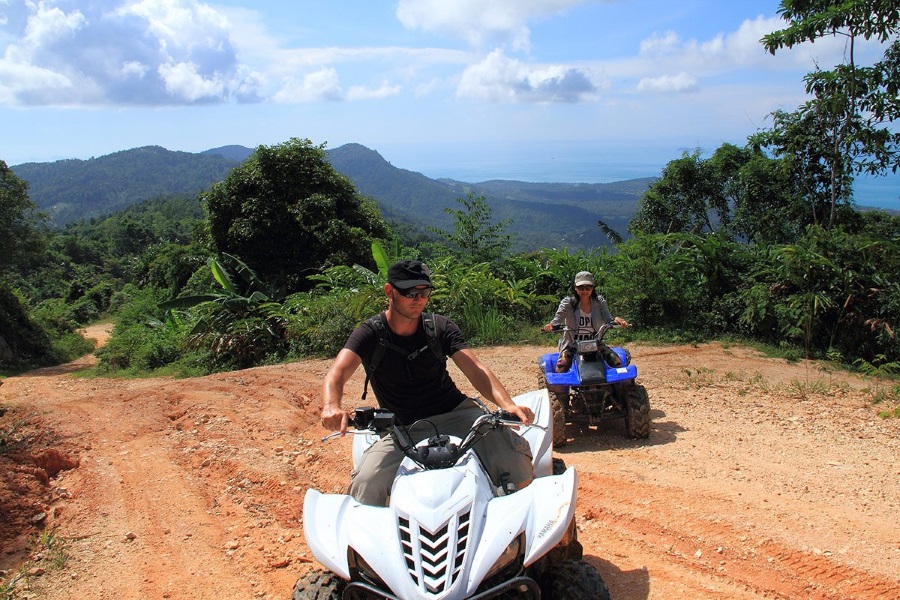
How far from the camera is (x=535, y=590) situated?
2621 mm

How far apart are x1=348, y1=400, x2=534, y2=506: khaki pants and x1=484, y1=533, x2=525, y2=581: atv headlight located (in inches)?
20.1

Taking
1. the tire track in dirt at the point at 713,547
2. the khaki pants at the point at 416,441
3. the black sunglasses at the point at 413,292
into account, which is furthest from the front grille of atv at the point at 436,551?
the tire track in dirt at the point at 713,547

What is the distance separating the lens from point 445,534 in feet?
8.73

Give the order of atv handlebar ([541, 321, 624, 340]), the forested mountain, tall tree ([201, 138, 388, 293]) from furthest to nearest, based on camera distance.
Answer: the forested mountain → tall tree ([201, 138, 388, 293]) → atv handlebar ([541, 321, 624, 340])

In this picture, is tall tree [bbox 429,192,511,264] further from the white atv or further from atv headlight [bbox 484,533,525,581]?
atv headlight [bbox 484,533,525,581]

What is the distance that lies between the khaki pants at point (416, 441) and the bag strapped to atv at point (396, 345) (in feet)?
1.37

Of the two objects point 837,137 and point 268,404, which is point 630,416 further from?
point 837,137

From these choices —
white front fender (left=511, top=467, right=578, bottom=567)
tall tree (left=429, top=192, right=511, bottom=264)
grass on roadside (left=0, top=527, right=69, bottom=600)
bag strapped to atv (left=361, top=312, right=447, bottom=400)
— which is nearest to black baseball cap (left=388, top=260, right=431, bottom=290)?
bag strapped to atv (left=361, top=312, right=447, bottom=400)

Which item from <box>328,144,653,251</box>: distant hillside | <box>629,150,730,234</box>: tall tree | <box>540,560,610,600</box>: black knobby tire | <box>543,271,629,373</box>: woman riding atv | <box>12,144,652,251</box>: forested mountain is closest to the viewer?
<box>540,560,610,600</box>: black knobby tire

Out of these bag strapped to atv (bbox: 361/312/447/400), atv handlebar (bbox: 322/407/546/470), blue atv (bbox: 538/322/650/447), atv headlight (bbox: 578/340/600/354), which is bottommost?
blue atv (bbox: 538/322/650/447)

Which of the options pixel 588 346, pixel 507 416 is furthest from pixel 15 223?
pixel 507 416

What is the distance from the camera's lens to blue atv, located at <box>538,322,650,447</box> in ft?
21.4

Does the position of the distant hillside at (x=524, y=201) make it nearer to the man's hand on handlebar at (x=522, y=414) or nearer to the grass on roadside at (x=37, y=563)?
the grass on roadside at (x=37, y=563)

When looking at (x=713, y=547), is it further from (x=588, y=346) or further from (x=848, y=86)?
(x=848, y=86)
